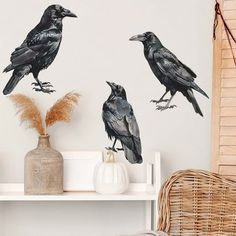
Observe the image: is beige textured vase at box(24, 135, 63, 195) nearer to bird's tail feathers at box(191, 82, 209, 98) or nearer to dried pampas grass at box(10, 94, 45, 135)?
dried pampas grass at box(10, 94, 45, 135)

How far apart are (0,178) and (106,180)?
0.51 meters

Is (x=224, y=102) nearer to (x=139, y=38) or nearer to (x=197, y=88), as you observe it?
(x=197, y=88)

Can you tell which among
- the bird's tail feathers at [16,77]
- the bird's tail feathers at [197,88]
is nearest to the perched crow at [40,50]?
the bird's tail feathers at [16,77]

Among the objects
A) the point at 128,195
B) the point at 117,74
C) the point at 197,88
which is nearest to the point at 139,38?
the point at 117,74

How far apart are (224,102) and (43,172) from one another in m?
0.85

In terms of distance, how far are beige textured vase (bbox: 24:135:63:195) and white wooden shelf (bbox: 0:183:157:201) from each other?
0.04 meters

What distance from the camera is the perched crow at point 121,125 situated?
2334 millimetres

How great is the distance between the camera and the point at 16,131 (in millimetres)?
2314

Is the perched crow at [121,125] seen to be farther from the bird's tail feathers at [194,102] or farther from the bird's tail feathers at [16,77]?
the bird's tail feathers at [16,77]

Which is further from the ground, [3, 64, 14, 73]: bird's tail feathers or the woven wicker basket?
[3, 64, 14, 73]: bird's tail feathers

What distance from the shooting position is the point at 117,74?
7.68ft

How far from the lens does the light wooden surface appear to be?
225 centimetres

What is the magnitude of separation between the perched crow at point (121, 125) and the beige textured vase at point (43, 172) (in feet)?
1.01

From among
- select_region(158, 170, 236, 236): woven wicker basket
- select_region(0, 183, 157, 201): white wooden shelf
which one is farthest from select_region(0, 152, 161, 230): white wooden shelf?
select_region(158, 170, 236, 236): woven wicker basket
